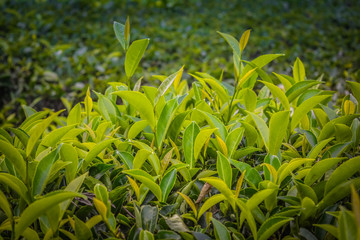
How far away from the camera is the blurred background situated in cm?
322

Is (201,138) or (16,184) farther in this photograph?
(201,138)

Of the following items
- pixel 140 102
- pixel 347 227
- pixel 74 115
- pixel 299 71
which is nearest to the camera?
pixel 347 227

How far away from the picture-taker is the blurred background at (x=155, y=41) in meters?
3.22

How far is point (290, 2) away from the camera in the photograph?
5707 millimetres

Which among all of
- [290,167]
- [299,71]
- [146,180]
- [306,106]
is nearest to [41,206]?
[146,180]

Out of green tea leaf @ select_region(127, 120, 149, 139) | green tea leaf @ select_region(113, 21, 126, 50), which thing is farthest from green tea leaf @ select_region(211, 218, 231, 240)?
green tea leaf @ select_region(113, 21, 126, 50)

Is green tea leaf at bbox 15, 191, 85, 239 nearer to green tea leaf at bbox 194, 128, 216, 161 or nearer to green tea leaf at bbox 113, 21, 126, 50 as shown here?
green tea leaf at bbox 194, 128, 216, 161

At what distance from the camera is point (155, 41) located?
4281mm

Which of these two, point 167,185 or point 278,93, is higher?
point 278,93

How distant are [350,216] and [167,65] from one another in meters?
→ 3.28

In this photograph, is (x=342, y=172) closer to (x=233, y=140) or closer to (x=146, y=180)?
(x=233, y=140)

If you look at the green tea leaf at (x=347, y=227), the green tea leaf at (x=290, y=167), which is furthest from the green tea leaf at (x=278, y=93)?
the green tea leaf at (x=347, y=227)

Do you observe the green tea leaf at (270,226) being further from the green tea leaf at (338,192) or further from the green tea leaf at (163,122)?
the green tea leaf at (163,122)

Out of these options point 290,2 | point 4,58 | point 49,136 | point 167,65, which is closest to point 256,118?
point 49,136
